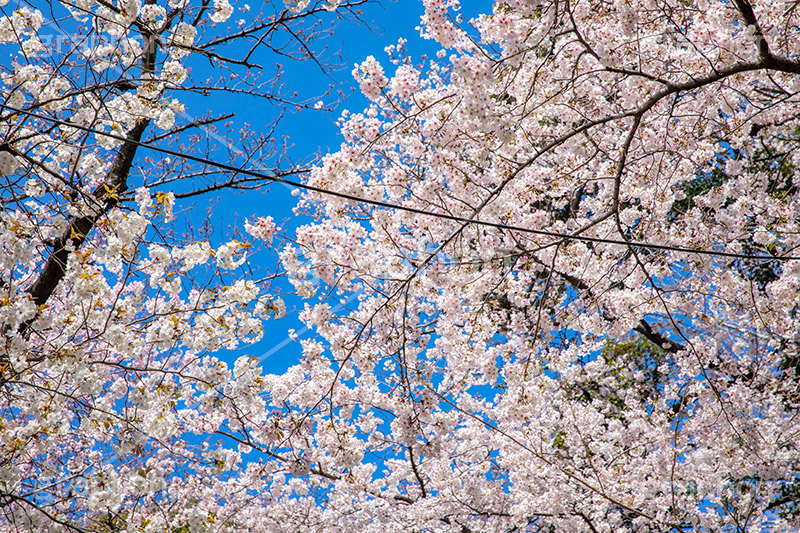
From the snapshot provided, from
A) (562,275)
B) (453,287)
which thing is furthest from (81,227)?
(562,275)

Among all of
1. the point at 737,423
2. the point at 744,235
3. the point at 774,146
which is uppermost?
the point at 774,146

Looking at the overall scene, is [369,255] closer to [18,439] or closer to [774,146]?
[18,439]

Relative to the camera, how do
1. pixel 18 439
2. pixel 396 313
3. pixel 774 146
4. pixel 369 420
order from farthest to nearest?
pixel 774 146, pixel 369 420, pixel 396 313, pixel 18 439

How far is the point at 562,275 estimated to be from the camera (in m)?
7.00

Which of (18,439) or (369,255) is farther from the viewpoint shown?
(369,255)

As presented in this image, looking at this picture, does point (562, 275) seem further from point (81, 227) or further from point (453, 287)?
point (81, 227)

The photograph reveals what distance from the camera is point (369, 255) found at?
16.9 feet

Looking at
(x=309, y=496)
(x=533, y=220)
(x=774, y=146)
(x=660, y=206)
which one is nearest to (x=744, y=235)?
(x=660, y=206)

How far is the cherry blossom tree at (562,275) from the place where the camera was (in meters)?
4.49

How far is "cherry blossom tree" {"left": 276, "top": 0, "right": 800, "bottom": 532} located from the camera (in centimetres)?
449

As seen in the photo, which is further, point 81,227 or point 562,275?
point 562,275

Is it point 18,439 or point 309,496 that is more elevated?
point 309,496

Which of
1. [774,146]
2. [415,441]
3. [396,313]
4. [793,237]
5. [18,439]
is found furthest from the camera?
[774,146]

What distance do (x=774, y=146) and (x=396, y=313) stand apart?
5.68 meters
